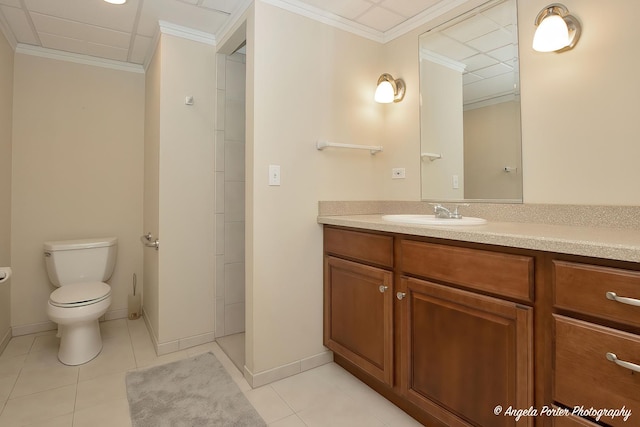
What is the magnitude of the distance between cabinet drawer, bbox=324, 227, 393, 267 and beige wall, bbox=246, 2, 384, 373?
11cm

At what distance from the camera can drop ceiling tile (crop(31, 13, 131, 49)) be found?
85.8 inches

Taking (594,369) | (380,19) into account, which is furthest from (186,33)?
(594,369)

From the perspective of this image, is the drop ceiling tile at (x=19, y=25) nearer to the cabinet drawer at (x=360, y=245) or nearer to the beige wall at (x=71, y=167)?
the beige wall at (x=71, y=167)

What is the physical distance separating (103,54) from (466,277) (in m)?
3.10

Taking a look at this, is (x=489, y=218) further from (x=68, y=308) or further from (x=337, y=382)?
(x=68, y=308)

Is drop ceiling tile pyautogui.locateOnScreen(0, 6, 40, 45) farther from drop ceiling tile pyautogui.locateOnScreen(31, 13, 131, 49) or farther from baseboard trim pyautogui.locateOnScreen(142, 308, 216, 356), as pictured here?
baseboard trim pyautogui.locateOnScreen(142, 308, 216, 356)

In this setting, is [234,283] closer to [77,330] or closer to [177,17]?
[77,330]

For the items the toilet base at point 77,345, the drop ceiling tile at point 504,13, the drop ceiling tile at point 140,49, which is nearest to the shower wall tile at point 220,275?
the toilet base at point 77,345

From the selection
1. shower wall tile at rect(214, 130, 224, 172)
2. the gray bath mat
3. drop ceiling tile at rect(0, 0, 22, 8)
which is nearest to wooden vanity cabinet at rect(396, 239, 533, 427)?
the gray bath mat

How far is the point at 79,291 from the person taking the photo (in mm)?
2258

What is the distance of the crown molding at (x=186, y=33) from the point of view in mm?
2207

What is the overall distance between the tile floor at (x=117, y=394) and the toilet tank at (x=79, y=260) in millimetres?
507

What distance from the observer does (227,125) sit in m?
2.51

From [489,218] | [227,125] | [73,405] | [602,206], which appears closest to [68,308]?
[73,405]
